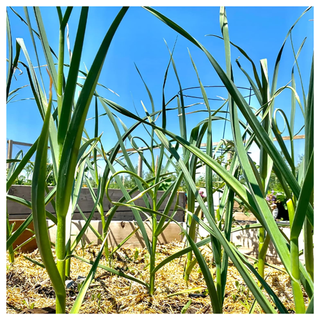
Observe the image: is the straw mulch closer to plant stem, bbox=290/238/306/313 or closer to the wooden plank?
plant stem, bbox=290/238/306/313

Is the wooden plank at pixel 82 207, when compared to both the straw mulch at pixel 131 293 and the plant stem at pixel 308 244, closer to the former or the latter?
the straw mulch at pixel 131 293

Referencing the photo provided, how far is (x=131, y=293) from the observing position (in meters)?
0.84

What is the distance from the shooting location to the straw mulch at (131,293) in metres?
0.75

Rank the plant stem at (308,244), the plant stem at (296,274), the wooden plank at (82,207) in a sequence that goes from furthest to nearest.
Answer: the wooden plank at (82,207) → the plant stem at (308,244) → the plant stem at (296,274)

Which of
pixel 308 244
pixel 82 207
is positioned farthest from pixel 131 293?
pixel 82 207

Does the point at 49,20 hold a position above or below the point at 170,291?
above

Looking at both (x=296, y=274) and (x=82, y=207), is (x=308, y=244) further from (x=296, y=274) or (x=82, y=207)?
(x=82, y=207)

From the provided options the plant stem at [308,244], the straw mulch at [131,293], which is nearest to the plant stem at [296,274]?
the plant stem at [308,244]

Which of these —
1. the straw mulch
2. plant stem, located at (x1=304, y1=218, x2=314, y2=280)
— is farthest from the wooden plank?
plant stem, located at (x1=304, y1=218, x2=314, y2=280)

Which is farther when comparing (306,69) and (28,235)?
(28,235)
